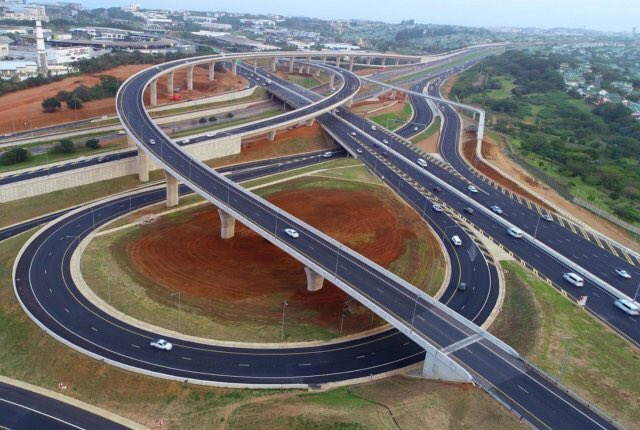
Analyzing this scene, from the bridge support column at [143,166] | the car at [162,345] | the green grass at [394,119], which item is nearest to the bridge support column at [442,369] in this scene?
the car at [162,345]

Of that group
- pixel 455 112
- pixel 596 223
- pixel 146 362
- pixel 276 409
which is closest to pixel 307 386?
pixel 276 409

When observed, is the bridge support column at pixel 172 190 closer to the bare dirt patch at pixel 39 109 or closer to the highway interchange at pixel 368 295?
the highway interchange at pixel 368 295

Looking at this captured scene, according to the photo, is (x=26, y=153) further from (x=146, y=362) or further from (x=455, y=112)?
(x=455, y=112)

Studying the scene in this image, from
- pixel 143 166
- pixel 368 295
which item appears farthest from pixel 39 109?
pixel 368 295

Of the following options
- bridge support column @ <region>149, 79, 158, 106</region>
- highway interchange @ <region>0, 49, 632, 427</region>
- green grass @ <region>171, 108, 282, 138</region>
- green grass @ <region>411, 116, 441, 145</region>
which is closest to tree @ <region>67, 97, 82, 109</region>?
bridge support column @ <region>149, 79, 158, 106</region>

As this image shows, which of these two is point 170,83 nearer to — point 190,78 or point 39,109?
point 190,78

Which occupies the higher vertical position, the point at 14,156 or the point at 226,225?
the point at 14,156
